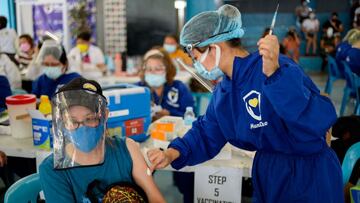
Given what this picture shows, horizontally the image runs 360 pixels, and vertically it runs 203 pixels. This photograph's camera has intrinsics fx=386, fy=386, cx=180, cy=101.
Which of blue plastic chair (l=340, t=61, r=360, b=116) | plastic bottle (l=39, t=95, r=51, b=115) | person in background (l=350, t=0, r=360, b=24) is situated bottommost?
blue plastic chair (l=340, t=61, r=360, b=116)

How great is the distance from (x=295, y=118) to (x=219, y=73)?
49 centimetres

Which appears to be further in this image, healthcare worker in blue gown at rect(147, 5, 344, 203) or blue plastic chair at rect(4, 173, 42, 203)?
blue plastic chair at rect(4, 173, 42, 203)

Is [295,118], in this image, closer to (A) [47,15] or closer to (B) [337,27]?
(A) [47,15]

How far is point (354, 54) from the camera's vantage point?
5020 mm

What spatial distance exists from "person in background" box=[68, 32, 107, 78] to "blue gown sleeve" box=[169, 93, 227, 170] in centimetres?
325

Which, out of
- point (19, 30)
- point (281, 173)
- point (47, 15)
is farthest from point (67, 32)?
point (281, 173)

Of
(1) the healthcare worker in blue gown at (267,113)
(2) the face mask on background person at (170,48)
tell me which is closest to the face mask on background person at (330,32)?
(2) the face mask on background person at (170,48)

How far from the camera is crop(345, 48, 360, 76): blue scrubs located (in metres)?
5.00

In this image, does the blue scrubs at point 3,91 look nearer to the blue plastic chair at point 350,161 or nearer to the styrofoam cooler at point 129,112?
the styrofoam cooler at point 129,112

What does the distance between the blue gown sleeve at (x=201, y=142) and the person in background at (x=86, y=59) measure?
10.7 ft

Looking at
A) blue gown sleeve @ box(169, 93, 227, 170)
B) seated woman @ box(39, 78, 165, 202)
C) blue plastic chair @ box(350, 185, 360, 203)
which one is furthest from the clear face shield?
blue plastic chair @ box(350, 185, 360, 203)

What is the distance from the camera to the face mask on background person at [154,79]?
3.20m

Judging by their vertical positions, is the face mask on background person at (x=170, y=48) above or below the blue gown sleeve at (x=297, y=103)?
below

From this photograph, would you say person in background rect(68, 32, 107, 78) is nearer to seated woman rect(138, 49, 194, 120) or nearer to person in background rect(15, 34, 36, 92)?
person in background rect(15, 34, 36, 92)
